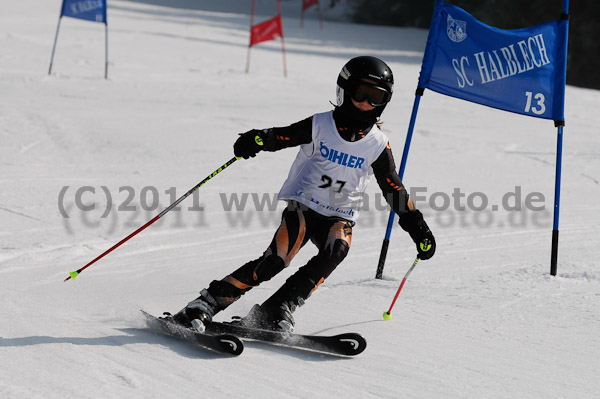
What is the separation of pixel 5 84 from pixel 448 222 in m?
7.81

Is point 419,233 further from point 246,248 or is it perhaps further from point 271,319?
point 246,248

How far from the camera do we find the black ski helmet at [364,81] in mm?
3803

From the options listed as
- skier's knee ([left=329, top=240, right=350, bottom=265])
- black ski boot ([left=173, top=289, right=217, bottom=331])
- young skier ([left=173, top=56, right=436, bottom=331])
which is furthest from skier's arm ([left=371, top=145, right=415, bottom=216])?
black ski boot ([left=173, top=289, right=217, bottom=331])

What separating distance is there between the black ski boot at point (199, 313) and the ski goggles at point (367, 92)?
49.3 inches

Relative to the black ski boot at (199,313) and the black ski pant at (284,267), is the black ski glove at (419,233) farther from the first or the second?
the black ski boot at (199,313)

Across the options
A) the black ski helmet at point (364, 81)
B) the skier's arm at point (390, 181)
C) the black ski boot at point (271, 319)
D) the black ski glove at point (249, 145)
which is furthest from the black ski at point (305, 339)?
the black ski helmet at point (364, 81)

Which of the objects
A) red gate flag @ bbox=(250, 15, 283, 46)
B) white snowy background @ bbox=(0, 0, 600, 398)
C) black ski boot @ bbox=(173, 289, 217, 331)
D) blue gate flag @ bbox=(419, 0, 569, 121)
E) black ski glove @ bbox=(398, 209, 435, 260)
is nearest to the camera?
white snowy background @ bbox=(0, 0, 600, 398)

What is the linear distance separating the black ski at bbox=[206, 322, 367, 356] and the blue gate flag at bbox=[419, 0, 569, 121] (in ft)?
6.93

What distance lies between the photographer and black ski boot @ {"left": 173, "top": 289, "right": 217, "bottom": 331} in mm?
3715

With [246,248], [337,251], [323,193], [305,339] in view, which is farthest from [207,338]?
[246,248]

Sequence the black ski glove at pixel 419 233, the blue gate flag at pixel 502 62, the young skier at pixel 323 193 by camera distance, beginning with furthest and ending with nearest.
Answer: the blue gate flag at pixel 502 62
the black ski glove at pixel 419 233
the young skier at pixel 323 193

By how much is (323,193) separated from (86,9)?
958cm

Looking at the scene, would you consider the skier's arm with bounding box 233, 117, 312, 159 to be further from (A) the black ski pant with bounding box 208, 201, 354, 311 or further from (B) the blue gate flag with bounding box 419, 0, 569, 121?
(B) the blue gate flag with bounding box 419, 0, 569, 121

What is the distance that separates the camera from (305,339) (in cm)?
377
